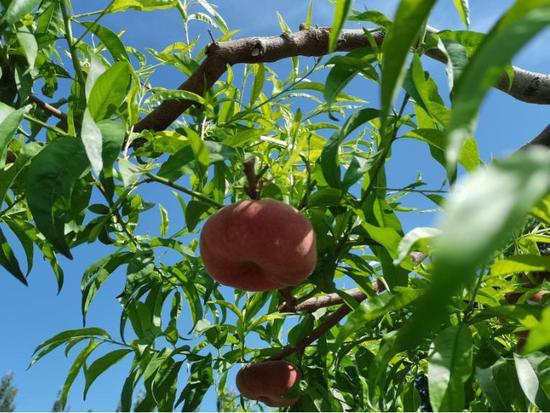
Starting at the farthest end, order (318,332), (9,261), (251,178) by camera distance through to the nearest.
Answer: (318,332), (9,261), (251,178)

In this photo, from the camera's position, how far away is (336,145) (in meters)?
0.73

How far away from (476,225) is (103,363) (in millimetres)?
1226

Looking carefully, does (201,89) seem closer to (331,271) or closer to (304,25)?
(304,25)

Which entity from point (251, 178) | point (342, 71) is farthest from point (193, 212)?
point (342, 71)

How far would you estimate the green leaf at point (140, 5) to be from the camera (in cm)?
109

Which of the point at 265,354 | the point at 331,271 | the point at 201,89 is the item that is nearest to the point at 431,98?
the point at 331,271

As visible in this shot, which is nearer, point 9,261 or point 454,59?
point 454,59

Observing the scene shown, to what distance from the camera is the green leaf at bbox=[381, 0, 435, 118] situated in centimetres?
28

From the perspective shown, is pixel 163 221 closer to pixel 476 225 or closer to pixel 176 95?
pixel 176 95

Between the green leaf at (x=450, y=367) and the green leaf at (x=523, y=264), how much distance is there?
9 cm

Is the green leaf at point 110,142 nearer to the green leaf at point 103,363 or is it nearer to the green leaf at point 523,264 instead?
the green leaf at point 523,264

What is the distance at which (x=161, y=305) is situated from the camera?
1.26m

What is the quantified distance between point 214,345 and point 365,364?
36cm

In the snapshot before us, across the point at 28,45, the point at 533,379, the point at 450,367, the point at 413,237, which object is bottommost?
the point at 533,379
